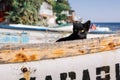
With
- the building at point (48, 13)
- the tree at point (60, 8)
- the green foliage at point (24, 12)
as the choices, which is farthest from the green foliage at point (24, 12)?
the tree at point (60, 8)

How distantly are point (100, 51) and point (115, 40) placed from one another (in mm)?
331

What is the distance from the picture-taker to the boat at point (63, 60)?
15.4 ft

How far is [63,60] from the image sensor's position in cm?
500

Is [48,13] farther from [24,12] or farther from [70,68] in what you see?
[70,68]

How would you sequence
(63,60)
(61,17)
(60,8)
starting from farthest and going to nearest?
(60,8)
(61,17)
(63,60)

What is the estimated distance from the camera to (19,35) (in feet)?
47.9

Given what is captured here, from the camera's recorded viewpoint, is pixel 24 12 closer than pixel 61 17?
Yes

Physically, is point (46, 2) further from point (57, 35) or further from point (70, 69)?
point (70, 69)

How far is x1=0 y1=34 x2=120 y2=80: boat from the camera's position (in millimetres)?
4680

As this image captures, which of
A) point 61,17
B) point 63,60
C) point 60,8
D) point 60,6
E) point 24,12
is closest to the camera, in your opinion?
point 63,60

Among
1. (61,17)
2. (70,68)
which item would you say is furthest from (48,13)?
(70,68)

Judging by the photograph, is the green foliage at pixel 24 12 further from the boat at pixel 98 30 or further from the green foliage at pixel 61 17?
the green foliage at pixel 61 17

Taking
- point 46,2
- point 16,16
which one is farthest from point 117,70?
point 46,2

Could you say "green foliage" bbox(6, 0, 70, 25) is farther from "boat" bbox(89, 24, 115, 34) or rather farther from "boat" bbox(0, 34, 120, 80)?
"boat" bbox(0, 34, 120, 80)
